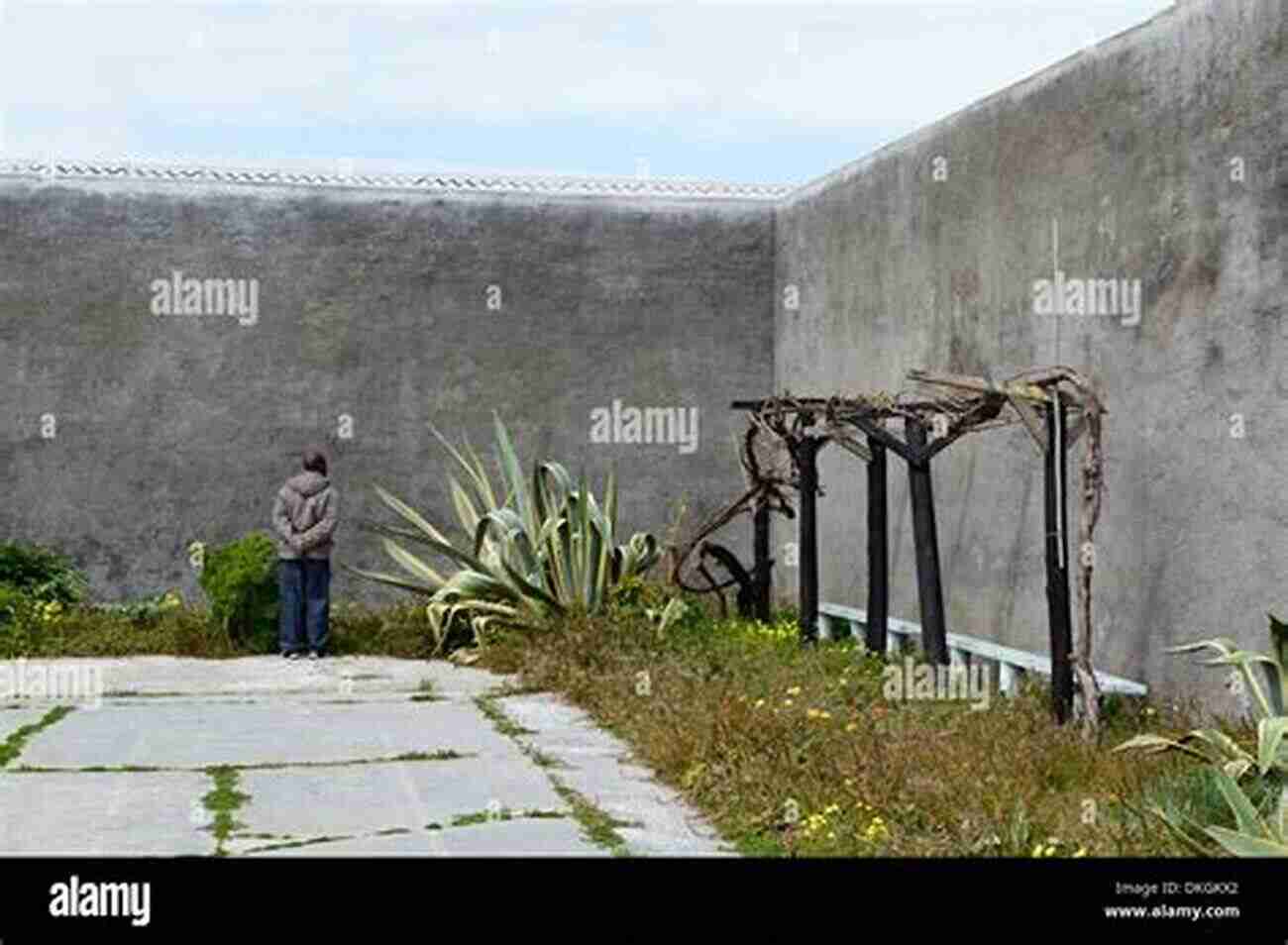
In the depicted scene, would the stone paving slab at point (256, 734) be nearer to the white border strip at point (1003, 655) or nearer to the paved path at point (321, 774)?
the paved path at point (321, 774)

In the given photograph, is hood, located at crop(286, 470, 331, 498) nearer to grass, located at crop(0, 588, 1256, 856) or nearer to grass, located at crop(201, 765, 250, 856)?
grass, located at crop(0, 588, 1256, 856)

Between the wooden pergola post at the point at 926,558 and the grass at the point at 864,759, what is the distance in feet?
1.02

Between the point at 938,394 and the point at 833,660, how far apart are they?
1319 millimetres

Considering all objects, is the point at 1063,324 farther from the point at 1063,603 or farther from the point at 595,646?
the point at 595,646

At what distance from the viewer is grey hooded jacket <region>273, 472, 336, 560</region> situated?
10.8 m

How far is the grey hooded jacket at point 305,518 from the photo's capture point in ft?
35.4

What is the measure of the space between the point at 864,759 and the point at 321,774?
5.86 ft

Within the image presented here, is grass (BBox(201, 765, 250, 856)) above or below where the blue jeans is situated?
below

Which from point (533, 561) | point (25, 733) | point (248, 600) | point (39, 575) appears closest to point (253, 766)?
point (25, 733)

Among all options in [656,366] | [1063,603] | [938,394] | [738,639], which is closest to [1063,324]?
[938,394]

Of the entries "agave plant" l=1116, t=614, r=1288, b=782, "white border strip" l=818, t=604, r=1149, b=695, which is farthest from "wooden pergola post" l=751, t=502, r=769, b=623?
"agave plant" l=1116, t=614, r=1288, b=782

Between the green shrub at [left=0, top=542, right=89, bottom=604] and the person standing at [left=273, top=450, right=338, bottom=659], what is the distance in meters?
1.47

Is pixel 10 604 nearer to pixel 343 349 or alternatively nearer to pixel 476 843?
pixel 343 349

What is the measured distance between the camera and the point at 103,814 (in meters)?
5.88
